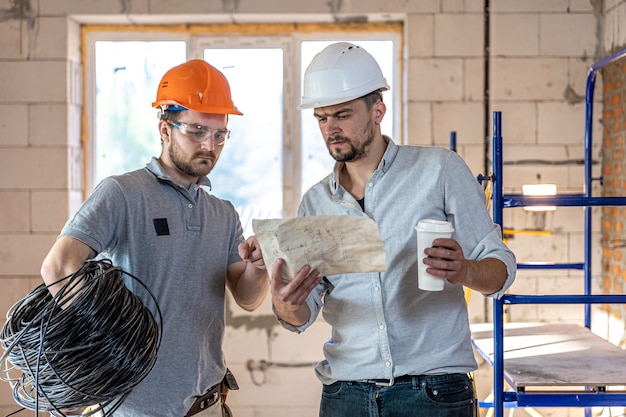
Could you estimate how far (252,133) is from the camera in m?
4.15

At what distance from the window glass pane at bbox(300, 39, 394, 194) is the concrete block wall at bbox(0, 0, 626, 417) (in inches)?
7.7

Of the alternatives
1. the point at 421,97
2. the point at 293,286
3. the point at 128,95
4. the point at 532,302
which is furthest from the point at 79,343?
the point at 128,95

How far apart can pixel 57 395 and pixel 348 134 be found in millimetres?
922

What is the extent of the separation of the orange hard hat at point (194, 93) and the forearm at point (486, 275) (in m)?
0.90

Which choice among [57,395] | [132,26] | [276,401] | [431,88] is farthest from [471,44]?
[57,395]

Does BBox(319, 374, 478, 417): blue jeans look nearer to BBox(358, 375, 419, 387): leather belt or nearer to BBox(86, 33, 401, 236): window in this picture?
BBox(358, 375, 419, 387): leather belt

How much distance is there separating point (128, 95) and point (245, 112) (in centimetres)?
70

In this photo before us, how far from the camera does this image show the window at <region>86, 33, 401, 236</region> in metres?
4.12

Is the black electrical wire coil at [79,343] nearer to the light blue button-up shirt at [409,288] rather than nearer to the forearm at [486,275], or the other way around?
the light blue button-up shirt at [409,288]

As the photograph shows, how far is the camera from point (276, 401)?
13.2 feet

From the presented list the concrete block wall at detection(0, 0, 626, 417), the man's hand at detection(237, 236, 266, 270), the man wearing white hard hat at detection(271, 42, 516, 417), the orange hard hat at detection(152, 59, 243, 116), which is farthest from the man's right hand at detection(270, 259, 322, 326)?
the concrete block wall at detection(0, 0, 626, 417)

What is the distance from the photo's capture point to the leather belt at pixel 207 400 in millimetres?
1902

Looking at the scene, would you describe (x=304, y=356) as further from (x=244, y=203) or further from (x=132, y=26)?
(x=132, y=26)

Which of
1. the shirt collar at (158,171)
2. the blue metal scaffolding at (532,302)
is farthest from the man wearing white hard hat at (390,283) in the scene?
the blue metal scaffolding at (532,302)
